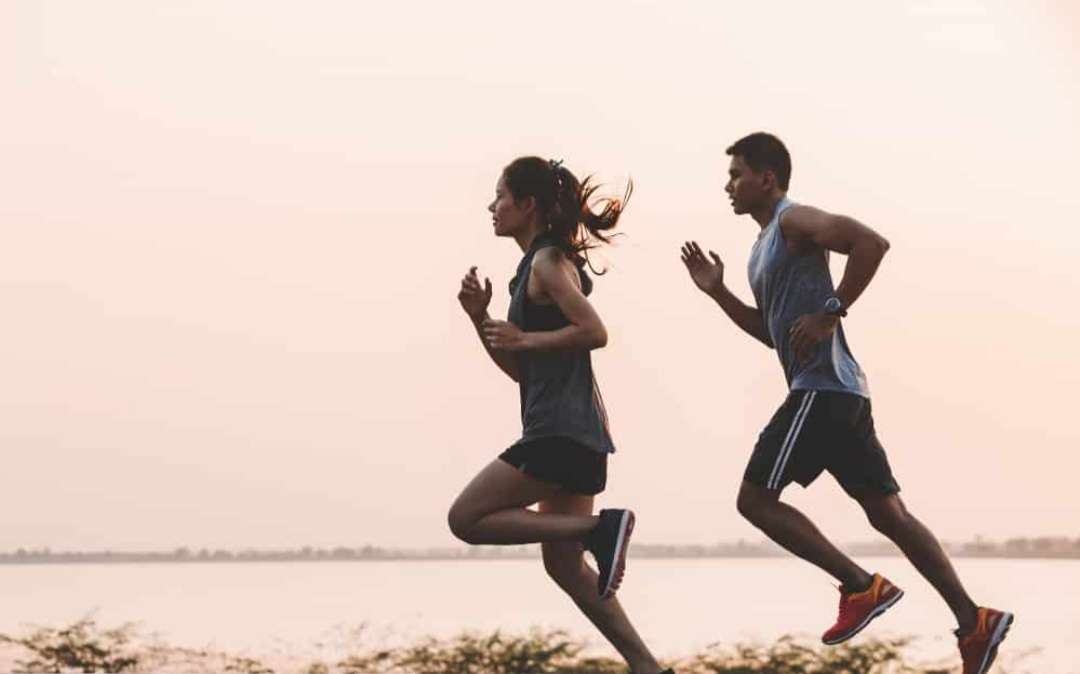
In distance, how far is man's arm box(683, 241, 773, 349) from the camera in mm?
7227

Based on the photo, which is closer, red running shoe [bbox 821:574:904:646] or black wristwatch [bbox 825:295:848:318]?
black wristwatch [bbox 825:295:848:318]

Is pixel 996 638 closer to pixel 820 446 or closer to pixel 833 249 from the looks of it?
pixel 820 446

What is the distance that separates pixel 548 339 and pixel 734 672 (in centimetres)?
389

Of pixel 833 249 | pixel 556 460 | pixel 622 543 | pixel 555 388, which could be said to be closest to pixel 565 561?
pixel 622 543

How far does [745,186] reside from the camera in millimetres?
7039

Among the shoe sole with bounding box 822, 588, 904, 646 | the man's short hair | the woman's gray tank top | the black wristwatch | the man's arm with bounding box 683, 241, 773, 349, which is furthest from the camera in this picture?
the man's arm with bounding box 683, 241, 773, 349

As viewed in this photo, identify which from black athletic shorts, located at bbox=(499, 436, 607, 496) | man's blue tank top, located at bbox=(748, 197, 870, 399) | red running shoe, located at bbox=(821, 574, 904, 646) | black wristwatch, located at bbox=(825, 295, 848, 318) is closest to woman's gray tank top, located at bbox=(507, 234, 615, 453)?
black athletic shorts, located at bbox=(499, 436, 607, 496)

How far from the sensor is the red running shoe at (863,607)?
691 centimetres

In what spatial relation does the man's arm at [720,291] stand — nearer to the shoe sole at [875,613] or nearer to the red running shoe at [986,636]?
the shoe sole at [875,613]

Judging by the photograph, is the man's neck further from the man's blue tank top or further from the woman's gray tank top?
the woman's gray tank top

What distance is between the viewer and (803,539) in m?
6.91

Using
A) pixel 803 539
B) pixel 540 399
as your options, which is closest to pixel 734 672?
pixel 803 539

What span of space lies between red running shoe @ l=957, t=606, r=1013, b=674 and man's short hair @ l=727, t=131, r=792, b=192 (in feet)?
6.68

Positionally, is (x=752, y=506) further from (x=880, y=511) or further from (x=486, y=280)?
(x=486, y=280)
